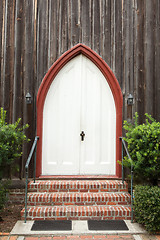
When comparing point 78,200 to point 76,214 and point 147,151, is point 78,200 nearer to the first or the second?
point 76,214

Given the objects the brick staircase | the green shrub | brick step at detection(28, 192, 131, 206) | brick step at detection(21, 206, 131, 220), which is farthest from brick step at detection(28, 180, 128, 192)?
the green shrub

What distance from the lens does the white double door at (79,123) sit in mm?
5844

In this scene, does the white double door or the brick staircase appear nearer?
→ the brick staircase

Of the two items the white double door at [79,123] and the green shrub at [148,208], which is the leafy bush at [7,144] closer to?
the white double door at [79,123]

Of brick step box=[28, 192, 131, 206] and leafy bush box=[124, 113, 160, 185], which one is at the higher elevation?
leafy bush box=[124, 113, 160, 185]

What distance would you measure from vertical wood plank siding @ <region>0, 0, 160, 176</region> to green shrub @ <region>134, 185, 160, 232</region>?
7.12ft

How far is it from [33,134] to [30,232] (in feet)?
7.89

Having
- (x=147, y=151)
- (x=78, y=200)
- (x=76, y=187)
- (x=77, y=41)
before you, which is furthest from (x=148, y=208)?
(x=77, y=41)

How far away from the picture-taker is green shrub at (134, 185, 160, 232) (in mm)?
3963

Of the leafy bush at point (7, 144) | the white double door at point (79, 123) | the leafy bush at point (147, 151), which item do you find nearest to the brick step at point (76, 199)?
the leafy bush at point (147, 151)

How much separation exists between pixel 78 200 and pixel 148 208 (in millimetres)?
1438

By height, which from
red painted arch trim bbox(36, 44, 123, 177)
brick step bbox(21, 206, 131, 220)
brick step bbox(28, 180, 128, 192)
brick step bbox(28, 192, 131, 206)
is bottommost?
brick step bbox(21, 206, 131, 220)

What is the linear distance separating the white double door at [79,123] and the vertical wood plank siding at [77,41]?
42 cm

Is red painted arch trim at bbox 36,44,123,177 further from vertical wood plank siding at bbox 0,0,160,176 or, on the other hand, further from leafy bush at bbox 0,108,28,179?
leafy bush at bbox 0,108,28,179
